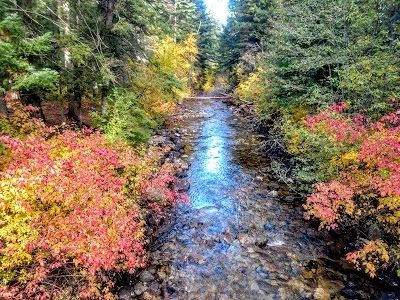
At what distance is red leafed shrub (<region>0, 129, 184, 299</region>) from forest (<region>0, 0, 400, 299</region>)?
29mm

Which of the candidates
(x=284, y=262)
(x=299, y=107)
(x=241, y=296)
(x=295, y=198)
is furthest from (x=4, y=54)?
(x=299, y=107)

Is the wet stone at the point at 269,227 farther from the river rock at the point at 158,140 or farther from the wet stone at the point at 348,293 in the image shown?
the river rock at the point at 158,140

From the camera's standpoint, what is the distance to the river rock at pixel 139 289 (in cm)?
539

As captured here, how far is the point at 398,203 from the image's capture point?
522 centimetres

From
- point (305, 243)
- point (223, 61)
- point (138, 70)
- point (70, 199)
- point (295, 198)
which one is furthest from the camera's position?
point (223, 61)

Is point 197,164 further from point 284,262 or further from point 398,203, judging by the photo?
point 398,203

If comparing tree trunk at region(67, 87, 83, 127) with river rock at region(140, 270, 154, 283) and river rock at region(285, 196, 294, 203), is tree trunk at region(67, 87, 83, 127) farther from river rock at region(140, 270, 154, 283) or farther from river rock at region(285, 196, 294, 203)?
→ river rock at region(285, 196, 294, 203)

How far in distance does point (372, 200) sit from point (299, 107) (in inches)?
306

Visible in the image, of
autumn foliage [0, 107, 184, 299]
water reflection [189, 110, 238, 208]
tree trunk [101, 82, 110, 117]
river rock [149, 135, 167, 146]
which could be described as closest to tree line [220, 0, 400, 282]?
water reflection [189, 110, 238, 208]

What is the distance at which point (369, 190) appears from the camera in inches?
248

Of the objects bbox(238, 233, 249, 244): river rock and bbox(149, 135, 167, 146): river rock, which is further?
bbox(149, 135, 167, 146): river rock

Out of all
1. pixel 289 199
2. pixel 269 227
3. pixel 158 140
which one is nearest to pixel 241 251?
pixel 269 227

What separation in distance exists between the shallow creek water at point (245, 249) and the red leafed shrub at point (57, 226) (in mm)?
1601

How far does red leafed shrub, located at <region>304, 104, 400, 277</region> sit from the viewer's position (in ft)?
18.0
